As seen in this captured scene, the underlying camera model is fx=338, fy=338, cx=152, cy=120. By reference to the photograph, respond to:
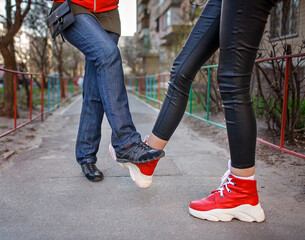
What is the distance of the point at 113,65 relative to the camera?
6.86 feet

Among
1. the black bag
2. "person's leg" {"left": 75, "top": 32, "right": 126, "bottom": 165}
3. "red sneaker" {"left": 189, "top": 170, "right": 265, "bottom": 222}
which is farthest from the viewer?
"person's leg" {"left": 75, "top": 32, "right": 126, "bottom": 165}

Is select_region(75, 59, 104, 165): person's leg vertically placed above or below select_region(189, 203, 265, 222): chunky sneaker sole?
above

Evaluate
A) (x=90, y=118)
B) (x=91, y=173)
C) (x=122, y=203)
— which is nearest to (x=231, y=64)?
(x=122, y=203)

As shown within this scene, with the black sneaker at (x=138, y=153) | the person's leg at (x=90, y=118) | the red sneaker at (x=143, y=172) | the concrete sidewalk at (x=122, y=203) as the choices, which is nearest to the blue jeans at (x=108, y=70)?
the black sneaker at (x=138, y=153)

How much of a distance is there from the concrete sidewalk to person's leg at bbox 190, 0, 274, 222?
7 centimetres

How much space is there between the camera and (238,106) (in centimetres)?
166

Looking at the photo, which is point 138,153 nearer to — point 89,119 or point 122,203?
point 122,203

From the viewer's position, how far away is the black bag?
204 cm

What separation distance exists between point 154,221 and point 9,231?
0.72 m

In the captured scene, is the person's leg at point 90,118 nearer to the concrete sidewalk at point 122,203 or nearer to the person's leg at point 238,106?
the concrete sidewalk at point 122,203

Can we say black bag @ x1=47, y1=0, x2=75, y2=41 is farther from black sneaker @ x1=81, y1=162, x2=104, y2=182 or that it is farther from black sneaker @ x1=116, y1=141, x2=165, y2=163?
black sneaker @ x1=81, y1=162, x2=104, y2=182

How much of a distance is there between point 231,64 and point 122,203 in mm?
1030

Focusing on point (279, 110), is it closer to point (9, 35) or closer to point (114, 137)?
point (114, 137)

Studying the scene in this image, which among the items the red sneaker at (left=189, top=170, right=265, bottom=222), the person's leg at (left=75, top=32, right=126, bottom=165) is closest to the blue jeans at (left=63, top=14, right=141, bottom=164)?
the person's leg at (left=75, top=32, right=126, bottom=165)
